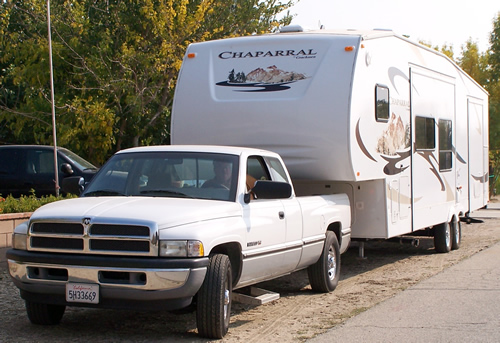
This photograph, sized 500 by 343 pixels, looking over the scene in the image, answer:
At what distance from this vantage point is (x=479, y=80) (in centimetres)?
3953

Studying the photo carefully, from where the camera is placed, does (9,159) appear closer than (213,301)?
No

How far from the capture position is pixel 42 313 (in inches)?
285

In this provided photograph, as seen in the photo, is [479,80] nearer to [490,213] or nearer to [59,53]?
[490,213]

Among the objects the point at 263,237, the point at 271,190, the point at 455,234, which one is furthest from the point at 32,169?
the point at 271,190

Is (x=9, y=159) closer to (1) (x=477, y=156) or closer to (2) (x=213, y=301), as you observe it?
(1) (x=477, y=156)

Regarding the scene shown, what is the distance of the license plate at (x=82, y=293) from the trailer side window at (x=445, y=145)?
853 centimetres

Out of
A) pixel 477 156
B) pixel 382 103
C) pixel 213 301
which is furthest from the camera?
pixel 477 156

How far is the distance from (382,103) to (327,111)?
1286mm

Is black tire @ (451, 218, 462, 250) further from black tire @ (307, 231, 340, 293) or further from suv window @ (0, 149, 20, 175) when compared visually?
Answer: suv window @ (0, 149, 20, 175)

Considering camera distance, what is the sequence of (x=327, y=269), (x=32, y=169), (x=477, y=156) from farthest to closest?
(x=477, y=156) → (x=32, y=169) → (x=327, y=269)

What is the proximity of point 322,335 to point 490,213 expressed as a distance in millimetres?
17824

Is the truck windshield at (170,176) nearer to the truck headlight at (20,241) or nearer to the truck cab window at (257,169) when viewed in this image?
the truck cab window at (257,169)

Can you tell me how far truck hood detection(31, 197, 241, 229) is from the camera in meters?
6.56

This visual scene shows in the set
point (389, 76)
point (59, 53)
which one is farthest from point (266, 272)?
point (59, 53)
